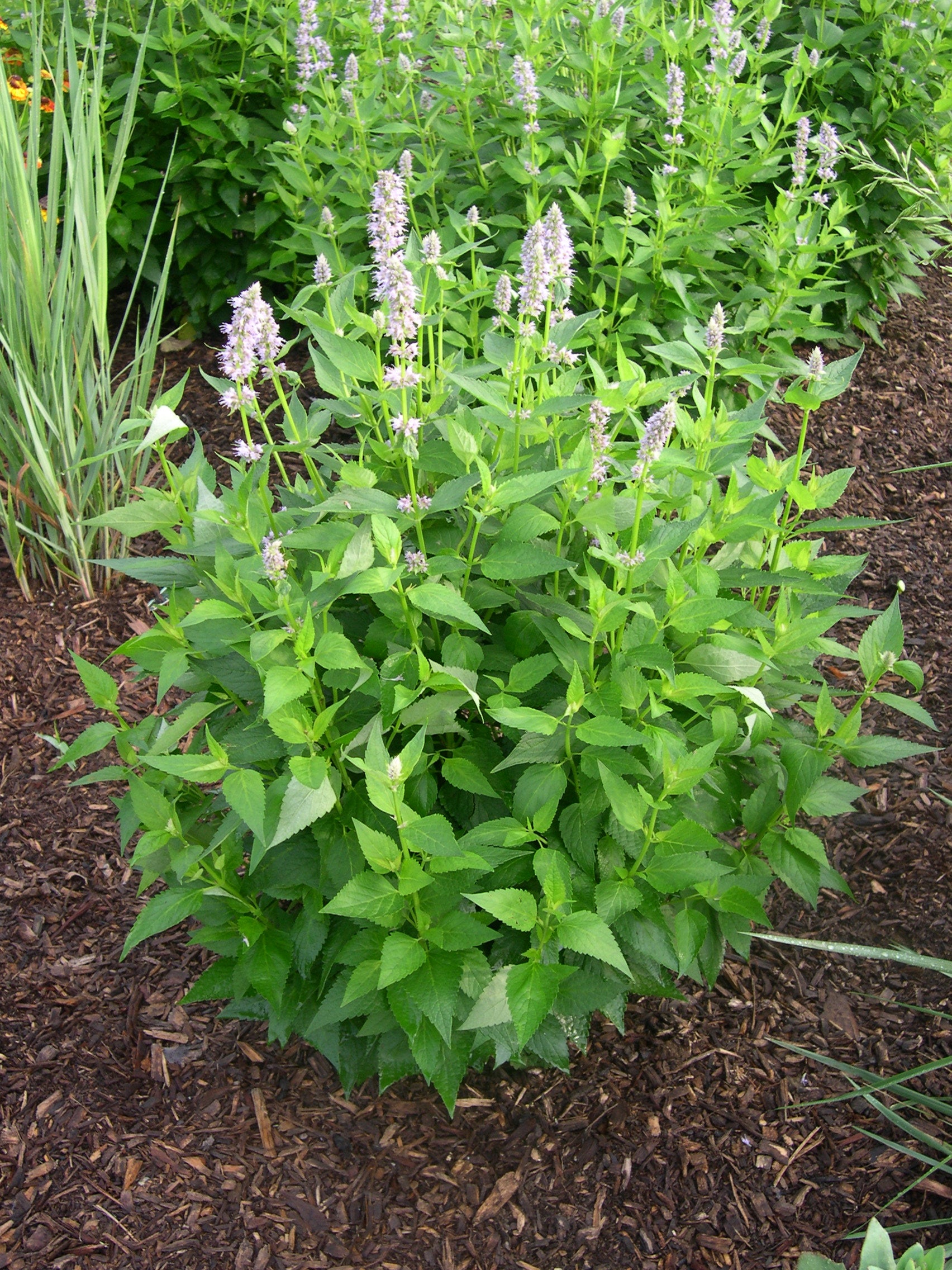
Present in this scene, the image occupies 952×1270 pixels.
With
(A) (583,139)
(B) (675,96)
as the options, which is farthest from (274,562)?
(A) (583,139)

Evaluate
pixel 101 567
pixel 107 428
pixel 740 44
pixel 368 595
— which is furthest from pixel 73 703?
pixel 740 44

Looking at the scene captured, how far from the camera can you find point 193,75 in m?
4.48

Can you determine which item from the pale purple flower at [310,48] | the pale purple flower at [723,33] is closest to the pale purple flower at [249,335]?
the pale purple flower at [310,48]

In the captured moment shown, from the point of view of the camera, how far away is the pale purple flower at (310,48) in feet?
12.3

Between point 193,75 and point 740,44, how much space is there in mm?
2196

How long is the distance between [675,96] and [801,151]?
20.8 inches

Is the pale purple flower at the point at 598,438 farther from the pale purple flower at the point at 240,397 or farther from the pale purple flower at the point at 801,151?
the pale purple flower at the point at 801,151

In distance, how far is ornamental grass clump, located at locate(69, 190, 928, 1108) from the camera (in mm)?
1857

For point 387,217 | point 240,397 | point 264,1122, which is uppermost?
point 387,217

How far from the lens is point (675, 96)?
3.61 m

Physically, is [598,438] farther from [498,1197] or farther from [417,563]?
[498,1197]

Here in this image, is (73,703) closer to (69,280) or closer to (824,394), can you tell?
(69,280)

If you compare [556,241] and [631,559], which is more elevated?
[556,241]

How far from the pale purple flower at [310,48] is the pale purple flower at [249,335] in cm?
239
